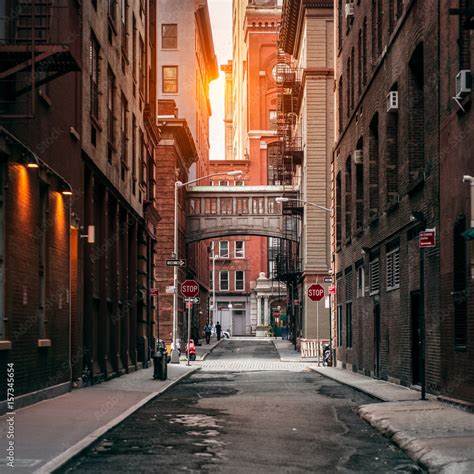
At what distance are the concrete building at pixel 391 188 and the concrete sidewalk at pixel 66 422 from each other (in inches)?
251

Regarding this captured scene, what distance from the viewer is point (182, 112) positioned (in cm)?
7969

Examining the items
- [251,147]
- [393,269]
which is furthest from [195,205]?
[251,147]

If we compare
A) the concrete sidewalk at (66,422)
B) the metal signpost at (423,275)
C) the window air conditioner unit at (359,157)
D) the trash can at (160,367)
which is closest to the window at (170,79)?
the window air conditioner unit at (359,157)

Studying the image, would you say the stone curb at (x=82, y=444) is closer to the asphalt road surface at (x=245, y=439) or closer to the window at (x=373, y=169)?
the asphalt road surface at (x=245, y=439)

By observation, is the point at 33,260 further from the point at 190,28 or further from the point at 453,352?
the point at 190,28

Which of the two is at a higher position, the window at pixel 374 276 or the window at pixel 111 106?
the window at pixel 111 106

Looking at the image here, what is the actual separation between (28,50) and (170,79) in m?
63.3

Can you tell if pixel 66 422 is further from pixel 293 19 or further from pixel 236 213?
pixel 236 213

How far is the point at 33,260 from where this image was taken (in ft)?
62.9

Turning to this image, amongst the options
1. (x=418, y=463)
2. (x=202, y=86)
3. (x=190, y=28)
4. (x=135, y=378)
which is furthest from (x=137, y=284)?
(x=202, y=86)

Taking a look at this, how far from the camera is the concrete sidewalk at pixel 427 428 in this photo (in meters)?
11.2

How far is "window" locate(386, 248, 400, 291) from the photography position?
26.8 metres

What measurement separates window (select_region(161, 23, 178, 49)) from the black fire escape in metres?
59.1

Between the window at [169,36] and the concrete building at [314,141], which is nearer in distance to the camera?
the concrete building at [314,141]
